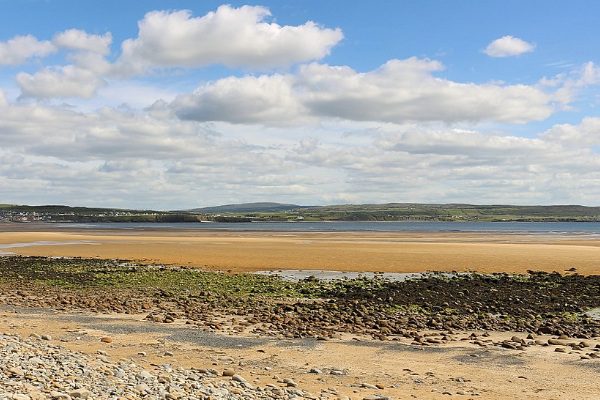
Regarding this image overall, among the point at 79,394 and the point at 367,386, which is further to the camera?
the point at 367,386

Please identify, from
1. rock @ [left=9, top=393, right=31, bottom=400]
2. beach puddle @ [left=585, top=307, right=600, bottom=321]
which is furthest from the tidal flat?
rock @ [left=9, top=393, right=31, bottom=400]

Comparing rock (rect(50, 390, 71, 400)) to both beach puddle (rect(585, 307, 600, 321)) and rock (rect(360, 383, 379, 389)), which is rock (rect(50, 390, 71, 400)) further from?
beach puddle (rect(585, 307, 600, 321))

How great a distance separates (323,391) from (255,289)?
719 inches

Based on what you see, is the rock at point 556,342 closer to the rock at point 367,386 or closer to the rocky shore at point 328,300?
the rocky shore at point 328,300

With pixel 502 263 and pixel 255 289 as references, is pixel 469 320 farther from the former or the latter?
pixel 502 263

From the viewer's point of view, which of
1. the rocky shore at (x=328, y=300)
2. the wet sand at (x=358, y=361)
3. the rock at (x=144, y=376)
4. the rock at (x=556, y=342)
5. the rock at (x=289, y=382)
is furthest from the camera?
the rocky shore at (x=328, y=300)

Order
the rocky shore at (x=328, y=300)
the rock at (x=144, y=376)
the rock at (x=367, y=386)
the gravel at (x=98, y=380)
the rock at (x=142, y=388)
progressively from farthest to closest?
the rocky shore at (x=328, y=300) → the rock at (x=367, y=386) → the rock at (x=144, y=376) → the rock at (x=142, y=388) → the gravel at (x=98, y=380)

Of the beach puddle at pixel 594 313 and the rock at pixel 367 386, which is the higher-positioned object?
the rock at pixel 367 386

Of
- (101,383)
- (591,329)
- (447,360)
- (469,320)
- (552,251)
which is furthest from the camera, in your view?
(552,251)

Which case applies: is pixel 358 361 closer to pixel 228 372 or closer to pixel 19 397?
pixel 228 372

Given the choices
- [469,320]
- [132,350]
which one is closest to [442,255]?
[469,320]

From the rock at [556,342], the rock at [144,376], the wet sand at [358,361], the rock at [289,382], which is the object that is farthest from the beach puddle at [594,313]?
the rock at [144,376]

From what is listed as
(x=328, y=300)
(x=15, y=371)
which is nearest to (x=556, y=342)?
(x=328, y=300)

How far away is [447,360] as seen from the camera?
16.5m
